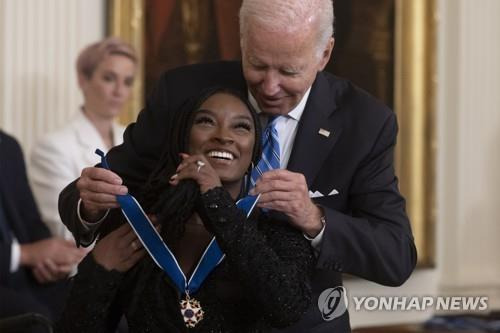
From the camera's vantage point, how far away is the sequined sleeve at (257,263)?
2697 millimetres

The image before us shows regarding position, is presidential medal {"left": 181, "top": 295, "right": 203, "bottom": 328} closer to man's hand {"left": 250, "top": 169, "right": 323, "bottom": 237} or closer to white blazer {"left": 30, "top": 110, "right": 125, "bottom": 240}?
man's hand {"left": 250, "top": 169, "right": 323, "bottom": 237}

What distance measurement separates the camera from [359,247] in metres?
3.03

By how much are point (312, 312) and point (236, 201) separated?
0.49 metres

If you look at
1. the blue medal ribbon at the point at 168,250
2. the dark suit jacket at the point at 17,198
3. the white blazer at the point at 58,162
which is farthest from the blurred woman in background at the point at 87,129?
the blue medal ribbon at the point at 168,250

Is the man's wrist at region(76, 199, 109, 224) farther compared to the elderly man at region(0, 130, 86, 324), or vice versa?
the elderly man at region(0, 130, 86, 324)

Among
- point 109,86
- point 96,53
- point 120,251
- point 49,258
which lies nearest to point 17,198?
point 49,258

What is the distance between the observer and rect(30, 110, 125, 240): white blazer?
20.7 ft

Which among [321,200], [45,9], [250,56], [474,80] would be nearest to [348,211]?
[321,200]

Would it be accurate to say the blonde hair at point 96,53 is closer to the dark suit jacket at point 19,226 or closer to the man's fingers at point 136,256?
the dark suit jacket at point 19,226

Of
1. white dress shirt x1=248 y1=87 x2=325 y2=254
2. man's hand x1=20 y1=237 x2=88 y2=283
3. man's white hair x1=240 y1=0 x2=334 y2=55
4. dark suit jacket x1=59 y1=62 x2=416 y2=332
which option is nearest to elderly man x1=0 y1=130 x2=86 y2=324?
man's hand x1=20 y1=237 x2=88 y2=283

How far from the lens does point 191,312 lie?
278cm

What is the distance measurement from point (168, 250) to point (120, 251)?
5.9 inches

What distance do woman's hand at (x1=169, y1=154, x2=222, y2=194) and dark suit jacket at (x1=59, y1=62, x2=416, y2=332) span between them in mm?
402

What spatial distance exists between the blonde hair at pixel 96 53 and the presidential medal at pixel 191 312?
13.5 feet
